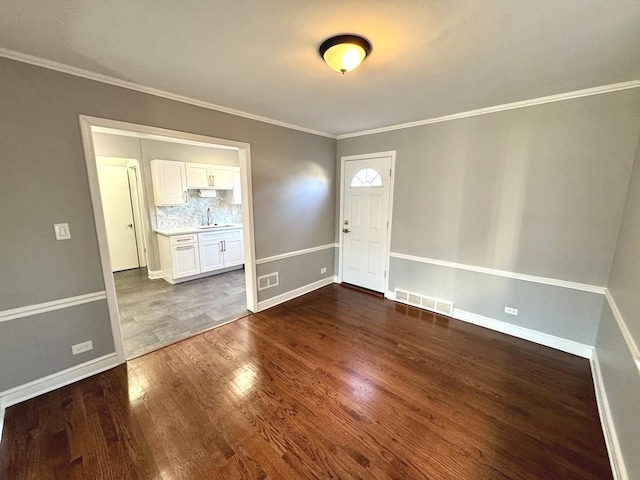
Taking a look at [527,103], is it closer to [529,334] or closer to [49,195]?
[529,334]

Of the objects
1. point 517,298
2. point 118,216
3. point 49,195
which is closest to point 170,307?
point 49,195

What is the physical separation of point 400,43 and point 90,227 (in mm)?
2719

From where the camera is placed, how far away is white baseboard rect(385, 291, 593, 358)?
8.25ft

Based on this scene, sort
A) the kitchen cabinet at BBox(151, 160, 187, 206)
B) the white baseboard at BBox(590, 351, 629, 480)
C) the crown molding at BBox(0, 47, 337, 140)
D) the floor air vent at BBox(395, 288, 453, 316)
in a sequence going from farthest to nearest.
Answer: the kitchen cabinet at BBox(151, 160, 187, 206) → the floor air vent at BBox(395, 288, 453, 316) → the crown molding at BBox(0, 47, 337, 140) → the white baseboard at BBox(590, 351, 629, 480)

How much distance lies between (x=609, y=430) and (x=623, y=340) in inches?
22.9

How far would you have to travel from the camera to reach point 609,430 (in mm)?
1642

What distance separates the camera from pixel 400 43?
1.59 m

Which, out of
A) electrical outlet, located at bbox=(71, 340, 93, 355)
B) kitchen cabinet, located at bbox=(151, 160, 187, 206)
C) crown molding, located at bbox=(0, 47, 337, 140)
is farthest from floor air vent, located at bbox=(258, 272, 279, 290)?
kitchen cabinet, located at bbox=(151, 160, 187, 206)

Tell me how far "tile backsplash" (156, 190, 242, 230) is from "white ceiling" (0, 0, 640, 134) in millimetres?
3075

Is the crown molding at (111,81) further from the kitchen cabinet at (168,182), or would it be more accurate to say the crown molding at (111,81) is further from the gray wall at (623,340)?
the gray wall at (623,340)

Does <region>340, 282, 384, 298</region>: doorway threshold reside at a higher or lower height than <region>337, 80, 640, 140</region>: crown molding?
lower

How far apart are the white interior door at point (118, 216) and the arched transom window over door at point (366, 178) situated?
4.64 meters

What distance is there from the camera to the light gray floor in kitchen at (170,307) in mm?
2846

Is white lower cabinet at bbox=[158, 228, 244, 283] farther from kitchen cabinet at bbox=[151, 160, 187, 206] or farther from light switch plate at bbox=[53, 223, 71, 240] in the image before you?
light switch plate at bbox=[53, 223, 71, 240]
